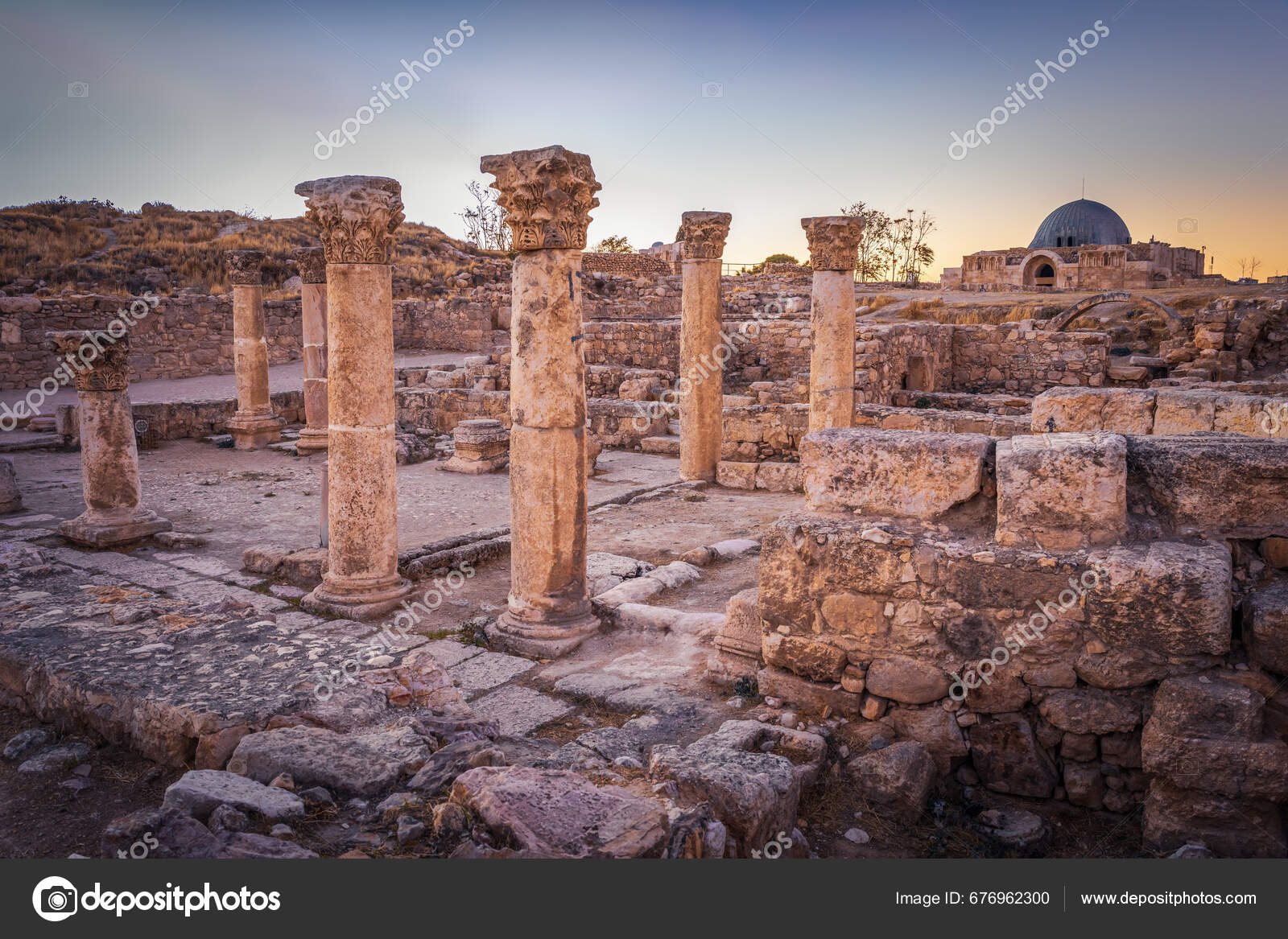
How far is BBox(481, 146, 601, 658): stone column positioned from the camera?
20.3 ft

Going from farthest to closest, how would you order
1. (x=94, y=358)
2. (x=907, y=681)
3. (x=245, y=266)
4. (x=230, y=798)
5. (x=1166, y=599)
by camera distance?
(x=245, y=266) → (x=94, y=358) → (x=907, y=681) → (x=1166, y=599) → (x=230, y=798)

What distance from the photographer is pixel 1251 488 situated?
4.03 meters

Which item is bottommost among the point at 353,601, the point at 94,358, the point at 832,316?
the point at 353,601

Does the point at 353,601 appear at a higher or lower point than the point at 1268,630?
lower

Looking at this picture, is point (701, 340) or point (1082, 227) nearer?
point (701, 340)

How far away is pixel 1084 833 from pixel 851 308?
8164mm

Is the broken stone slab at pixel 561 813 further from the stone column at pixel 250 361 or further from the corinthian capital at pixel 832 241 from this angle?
the stone column at pixel 250 361

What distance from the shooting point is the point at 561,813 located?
3121 mm

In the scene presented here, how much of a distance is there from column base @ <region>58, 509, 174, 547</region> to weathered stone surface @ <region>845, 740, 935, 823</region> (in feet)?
26.9

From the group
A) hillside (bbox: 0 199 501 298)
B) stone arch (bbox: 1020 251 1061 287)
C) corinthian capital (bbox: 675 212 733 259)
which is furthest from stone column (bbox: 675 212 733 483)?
stone arch (bbox: 1020 251 1061 287)

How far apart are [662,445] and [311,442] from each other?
601cm

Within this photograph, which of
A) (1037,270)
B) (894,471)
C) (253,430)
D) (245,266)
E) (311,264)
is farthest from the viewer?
(1037,270)

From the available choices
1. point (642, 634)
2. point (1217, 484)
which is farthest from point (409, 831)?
point (1217, 484)

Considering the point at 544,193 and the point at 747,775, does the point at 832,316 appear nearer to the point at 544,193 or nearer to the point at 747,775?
the point at 544,193
